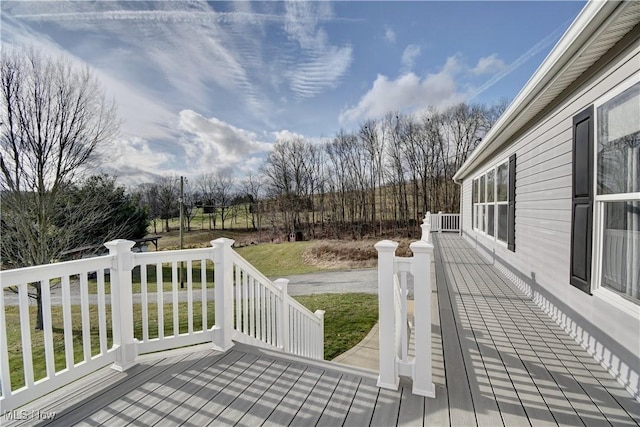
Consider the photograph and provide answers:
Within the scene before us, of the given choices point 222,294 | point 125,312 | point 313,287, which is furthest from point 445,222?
point 125,312

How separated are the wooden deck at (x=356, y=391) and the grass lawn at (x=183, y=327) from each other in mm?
3682

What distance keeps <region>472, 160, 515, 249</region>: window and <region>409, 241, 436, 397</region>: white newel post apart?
3987 millimetres

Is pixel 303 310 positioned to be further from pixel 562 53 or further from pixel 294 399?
pixel 562 53

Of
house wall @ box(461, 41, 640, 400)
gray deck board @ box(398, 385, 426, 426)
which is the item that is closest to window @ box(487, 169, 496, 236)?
house wall @ box(461, 41, 640, 400)

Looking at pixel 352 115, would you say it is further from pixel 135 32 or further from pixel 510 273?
pixel 510 273

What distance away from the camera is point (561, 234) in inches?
126

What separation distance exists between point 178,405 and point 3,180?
8686 mm

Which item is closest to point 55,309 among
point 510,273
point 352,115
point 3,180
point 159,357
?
point 3,180

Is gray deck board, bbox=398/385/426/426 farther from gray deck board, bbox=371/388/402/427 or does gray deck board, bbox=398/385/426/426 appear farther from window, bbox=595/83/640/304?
window, bbox=595/83/640/304

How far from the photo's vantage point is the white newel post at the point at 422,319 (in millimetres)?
2074

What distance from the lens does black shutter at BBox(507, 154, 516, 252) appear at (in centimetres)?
493

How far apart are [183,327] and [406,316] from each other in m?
7.64

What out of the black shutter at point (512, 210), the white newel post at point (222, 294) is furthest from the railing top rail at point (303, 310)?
the black shutter at point (512, 210)

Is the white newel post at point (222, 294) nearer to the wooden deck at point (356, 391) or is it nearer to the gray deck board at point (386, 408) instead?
the wooden deck at point (356, 391)
